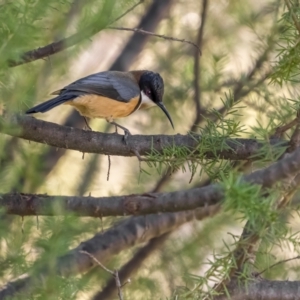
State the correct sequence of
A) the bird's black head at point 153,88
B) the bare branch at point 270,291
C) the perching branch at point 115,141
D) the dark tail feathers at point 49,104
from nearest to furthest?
the bare branch at point 270,291 < the perching branch at point 115,141 < the dark tail feathers at point 49,104 < the bird's black head at point 153,88

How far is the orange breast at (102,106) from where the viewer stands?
1991mm

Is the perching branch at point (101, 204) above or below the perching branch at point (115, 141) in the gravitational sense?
below

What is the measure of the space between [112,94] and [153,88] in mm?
160

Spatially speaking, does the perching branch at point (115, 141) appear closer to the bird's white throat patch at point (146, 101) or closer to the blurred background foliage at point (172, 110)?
the blurred background foliage at point (172, 110)

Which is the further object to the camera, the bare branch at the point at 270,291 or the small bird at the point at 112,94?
the small bird at the point at 112,94

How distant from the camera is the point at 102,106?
205cm

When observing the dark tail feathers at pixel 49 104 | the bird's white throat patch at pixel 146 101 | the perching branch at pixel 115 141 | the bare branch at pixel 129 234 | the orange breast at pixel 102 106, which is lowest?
the bare branch at pixel 129 234

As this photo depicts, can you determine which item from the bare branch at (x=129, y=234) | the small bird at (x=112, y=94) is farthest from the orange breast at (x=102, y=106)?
the bare branch at (x=129, y=234)

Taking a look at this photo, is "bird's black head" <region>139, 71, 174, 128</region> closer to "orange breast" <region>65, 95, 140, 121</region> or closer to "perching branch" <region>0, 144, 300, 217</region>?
"orange breast" <region>65, 95, 140, 121</region>

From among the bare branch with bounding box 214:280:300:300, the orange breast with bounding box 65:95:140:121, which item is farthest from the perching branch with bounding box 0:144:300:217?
the orange breast with bounding box 65:95:140:121

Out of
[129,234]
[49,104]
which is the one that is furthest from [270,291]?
[129,234]

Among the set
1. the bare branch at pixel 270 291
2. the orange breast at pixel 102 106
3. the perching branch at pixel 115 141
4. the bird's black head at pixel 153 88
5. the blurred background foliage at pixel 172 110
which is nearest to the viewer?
the bare branch at pixel 270 291

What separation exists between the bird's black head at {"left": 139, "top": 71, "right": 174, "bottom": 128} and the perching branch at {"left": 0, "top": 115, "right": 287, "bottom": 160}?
627 millimetres

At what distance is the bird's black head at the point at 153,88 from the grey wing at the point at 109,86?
26 millimetres
